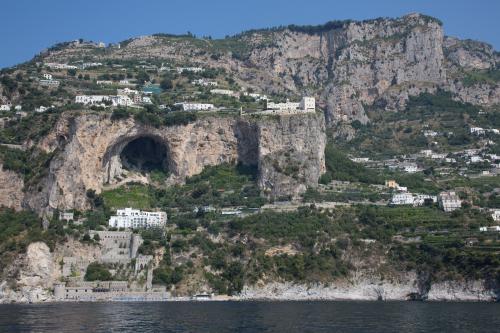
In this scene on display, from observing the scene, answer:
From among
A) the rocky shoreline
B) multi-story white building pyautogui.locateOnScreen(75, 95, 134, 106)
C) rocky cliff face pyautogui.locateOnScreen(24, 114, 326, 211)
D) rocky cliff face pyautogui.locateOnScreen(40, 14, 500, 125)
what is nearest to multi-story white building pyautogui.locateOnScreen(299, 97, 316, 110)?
rocky cliff face pyautogui.locateOnScreen(24, 114, 326, 211)

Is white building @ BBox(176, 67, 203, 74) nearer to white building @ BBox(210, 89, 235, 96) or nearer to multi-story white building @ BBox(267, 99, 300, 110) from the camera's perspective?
white building @ BBox(210, 89, 235, 96)

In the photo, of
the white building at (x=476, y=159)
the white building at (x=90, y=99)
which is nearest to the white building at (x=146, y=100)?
the white building at (x=90, y=99)

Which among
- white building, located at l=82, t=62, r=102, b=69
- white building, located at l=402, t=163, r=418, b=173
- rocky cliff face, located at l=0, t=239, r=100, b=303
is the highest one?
white building, located at l=82, t=62, r=102, b=69

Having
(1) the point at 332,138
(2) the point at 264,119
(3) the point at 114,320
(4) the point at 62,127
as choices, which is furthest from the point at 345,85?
(3) the point at 114,320

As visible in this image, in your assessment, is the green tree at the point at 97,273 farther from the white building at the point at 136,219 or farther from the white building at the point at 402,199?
the white building at the point at 402,199

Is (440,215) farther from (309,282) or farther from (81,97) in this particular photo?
(81,97)
